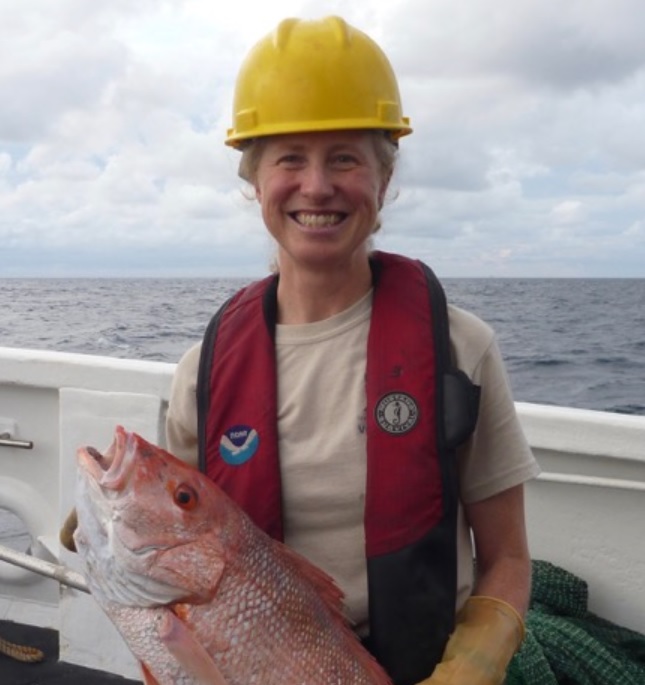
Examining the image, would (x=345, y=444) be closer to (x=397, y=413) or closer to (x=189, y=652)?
(x=397, y=413)

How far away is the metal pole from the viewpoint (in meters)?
3.72

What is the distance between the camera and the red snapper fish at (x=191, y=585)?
2.11m

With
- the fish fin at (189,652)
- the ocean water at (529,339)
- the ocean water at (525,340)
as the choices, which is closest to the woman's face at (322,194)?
the fish fin at (189,652)

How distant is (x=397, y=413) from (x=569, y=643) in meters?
1.85

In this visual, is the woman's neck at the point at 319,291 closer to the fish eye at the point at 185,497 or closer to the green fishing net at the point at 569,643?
the fish eye at the point at 185,497

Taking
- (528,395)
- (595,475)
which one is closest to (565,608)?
(595,475)

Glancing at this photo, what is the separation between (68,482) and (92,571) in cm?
232

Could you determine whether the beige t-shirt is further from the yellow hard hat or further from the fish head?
the yellow hard hat

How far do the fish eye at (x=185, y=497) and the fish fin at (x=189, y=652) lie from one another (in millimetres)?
256

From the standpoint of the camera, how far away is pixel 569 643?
3744 millimetres

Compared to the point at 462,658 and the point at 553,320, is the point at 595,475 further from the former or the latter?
the point at 553,320

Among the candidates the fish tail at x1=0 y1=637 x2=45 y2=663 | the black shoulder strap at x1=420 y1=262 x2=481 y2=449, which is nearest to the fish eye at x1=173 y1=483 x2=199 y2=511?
the black shoulder strap at x1=420 y1=262 x2=481 y2=449

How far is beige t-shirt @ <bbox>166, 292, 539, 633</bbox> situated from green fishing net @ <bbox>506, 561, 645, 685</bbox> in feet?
4.24

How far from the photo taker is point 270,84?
2.39 m
